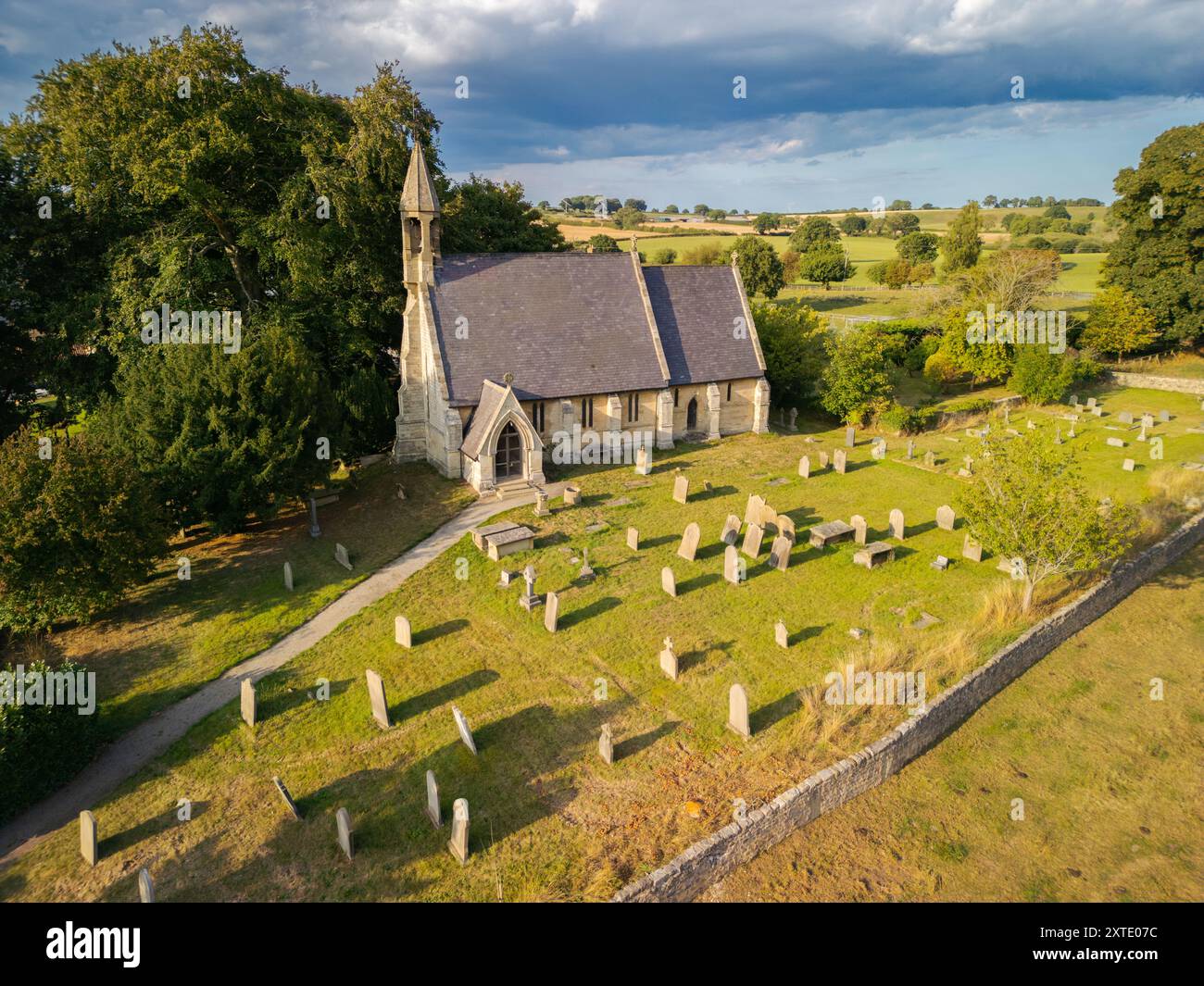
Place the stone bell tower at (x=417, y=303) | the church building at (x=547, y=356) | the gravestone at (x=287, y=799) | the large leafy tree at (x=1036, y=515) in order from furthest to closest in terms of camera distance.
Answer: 1. the stone bell tower at (x=417, y=303)
2. the church building at (x=547, y=356)
3. the large leafy tree at (x=1036, y=515)
4. the gravestone at (x=287, y=799)

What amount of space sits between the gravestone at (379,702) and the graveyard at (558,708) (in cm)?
7

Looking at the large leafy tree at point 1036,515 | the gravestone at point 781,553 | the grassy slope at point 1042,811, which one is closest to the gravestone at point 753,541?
the gravestone at point 781,553

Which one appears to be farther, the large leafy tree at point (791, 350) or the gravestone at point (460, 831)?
the large leafy tree at point (791, 350)

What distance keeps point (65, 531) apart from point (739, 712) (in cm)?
1922

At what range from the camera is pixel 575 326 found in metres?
33.7

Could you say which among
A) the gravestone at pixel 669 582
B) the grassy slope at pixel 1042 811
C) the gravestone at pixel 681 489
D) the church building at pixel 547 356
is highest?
the church building at pixel 547 356

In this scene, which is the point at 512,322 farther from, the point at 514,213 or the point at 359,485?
the point at 514,213

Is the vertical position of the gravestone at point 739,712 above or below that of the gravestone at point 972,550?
below

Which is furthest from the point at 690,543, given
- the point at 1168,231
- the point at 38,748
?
the point at 1168,231

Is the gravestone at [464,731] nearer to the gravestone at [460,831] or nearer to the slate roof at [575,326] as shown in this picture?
the gravestone at [460,831]

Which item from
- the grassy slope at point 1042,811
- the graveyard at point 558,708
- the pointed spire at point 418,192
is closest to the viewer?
the graveyard at point 558,708

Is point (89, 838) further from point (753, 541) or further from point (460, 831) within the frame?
point (753, 541)

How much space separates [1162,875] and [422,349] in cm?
3072

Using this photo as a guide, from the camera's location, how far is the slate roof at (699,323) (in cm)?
3616
